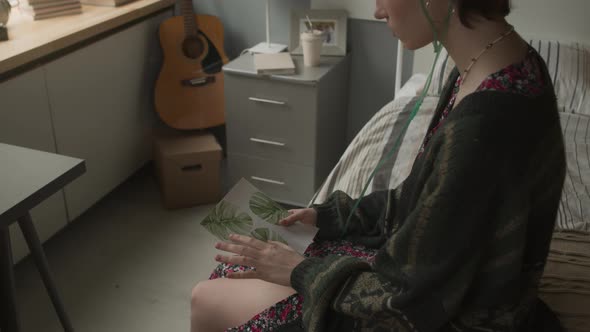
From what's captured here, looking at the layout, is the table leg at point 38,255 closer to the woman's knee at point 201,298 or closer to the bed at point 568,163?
the woman's knee at point 201,298

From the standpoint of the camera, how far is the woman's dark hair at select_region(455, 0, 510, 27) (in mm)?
883

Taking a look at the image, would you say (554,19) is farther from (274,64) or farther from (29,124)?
(29,124)

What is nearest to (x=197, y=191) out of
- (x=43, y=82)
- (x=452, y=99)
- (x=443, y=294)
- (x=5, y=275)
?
(x=43, y=82)

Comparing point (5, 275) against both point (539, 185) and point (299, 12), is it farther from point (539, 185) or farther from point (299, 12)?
point (299, 12)

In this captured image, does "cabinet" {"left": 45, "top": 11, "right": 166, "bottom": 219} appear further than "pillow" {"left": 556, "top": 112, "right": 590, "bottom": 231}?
Yes

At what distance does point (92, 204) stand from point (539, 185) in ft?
6.48

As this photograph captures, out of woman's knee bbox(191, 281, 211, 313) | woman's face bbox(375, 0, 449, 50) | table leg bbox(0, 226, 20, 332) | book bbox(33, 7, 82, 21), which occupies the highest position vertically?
woman's face bbox(375, 0, 449, 50)

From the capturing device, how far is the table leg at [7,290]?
57.6 inches

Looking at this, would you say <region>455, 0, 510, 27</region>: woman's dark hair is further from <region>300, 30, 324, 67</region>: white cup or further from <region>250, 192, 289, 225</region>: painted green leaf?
<region>300, 30, 324, 67</region>: white cup

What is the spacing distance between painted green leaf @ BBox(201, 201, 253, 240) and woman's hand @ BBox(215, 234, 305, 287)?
6cm

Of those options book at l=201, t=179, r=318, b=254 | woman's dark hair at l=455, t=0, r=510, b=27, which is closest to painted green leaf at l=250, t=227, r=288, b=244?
book at l=201, t=179, r=318, b=254

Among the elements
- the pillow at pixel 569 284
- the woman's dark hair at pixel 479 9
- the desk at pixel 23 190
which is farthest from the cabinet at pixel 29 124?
the pillow at pixel 569 284

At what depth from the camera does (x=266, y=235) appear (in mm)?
1208

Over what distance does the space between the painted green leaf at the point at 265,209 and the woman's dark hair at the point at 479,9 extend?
0.55 m
